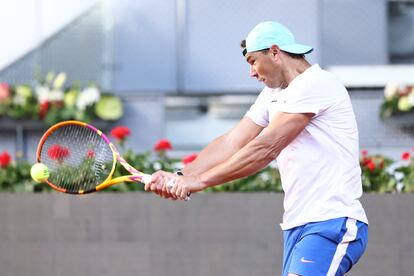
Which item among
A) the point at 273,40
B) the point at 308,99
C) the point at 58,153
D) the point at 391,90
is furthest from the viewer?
the point at 391,90

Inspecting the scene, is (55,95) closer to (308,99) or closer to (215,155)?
(215,155)

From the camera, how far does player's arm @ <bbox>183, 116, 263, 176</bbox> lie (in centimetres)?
512

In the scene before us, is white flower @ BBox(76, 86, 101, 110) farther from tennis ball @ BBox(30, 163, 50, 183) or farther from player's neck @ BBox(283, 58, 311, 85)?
player's neck @ BBox(283, 58, 311, 85)

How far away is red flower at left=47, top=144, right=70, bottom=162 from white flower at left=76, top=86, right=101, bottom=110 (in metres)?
3.49

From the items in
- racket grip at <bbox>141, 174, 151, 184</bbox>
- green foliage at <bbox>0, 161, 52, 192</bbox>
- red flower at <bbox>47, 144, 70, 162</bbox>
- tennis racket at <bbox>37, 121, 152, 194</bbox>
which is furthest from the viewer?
green foliage at <bbox>0, 161, 52, 192</bbox>

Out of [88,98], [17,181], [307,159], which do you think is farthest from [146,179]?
[88,98]

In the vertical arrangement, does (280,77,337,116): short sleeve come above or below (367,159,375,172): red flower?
above

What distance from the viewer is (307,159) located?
460 centimetres

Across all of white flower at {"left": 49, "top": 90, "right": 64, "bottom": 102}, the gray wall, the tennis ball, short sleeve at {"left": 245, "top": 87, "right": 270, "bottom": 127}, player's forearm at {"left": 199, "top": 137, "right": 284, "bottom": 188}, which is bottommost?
the gray wall

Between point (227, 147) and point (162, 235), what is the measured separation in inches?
97.0

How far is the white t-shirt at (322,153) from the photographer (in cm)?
457

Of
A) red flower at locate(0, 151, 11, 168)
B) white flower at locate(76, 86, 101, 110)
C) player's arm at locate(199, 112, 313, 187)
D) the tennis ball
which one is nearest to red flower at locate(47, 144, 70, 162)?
the tennis ball

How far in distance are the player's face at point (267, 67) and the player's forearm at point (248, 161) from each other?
298mm

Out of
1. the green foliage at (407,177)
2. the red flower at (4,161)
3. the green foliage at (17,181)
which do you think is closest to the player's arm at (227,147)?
the green foliage at (407,177)
